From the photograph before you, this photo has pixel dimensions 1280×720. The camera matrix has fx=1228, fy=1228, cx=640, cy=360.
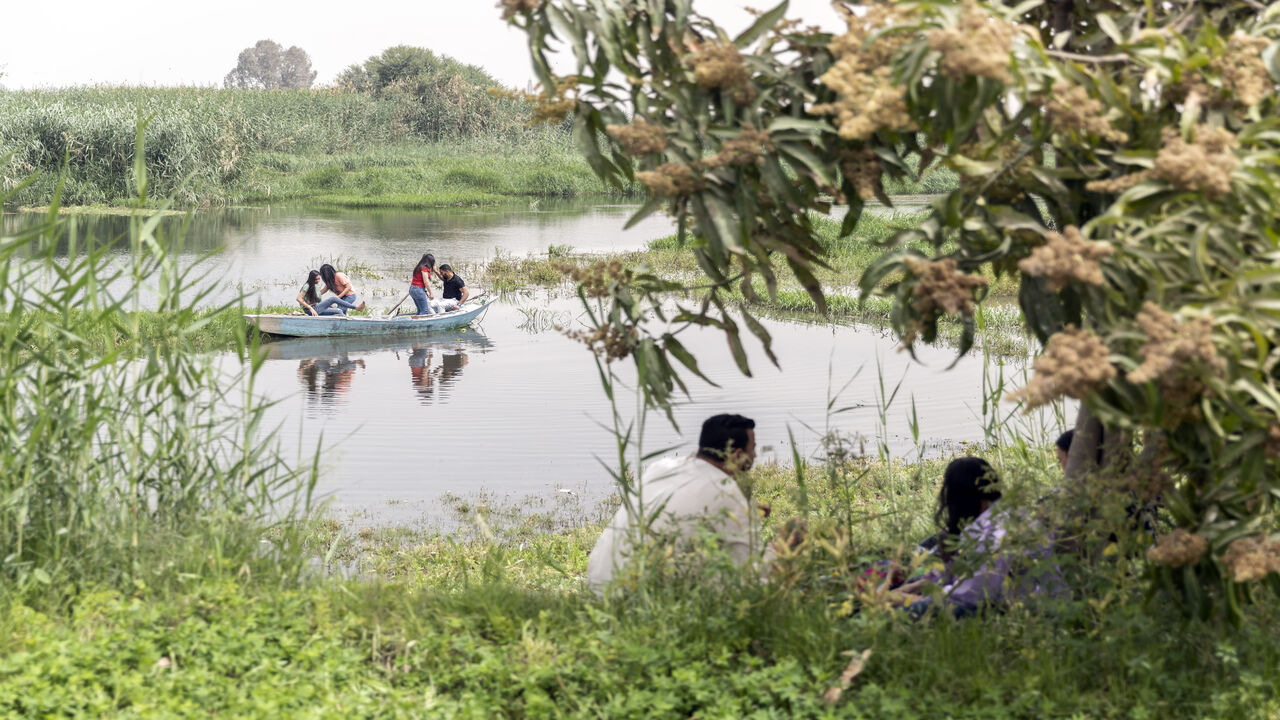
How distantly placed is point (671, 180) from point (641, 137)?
18cm

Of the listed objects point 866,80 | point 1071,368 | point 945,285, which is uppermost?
point 866,80

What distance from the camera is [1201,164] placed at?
9.73ft

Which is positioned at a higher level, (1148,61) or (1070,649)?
(1148,61)

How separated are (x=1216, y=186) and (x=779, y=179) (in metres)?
1.26

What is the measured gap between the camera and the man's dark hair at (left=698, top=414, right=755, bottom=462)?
4688 millimetres

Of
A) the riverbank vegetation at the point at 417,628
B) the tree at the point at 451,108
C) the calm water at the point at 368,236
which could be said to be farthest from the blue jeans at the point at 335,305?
the tree at the point at 451,108

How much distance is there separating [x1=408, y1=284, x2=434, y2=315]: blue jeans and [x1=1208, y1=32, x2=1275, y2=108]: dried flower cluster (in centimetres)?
1460

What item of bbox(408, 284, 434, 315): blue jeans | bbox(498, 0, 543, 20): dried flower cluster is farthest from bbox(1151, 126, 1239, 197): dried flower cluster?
bbox(408, 284, 434, 315): blue jeans

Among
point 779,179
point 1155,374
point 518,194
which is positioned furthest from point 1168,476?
point 518,194

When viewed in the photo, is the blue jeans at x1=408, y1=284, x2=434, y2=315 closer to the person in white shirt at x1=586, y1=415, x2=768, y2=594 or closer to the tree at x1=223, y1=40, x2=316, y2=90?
the person in white shirt at x1=586, y1=415, x2=768, y2=594

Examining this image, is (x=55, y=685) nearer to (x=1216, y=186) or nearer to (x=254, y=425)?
(x=254, y=425)

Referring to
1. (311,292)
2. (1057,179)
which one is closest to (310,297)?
(311,292)

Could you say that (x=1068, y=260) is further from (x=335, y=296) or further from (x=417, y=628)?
(x=335, y=296)

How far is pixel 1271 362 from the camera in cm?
312
